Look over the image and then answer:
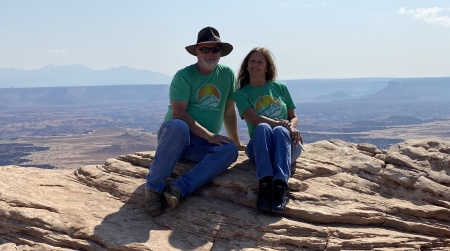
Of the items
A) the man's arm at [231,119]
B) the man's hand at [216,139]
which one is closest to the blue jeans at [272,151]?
the man's hand at [216,139]

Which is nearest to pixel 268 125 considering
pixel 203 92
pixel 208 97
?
pixel 208 97

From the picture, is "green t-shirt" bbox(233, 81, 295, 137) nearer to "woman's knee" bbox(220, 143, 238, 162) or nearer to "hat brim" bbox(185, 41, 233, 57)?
"woman's knee" bbox(220, 143, 238, 162)

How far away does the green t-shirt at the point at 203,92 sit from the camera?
29.6 ft

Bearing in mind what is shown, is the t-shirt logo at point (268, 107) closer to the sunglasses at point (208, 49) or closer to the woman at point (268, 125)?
the woman at point (268, 125)

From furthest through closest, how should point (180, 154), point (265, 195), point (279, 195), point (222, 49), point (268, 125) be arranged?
point (222, 49), point (180, 154), point (268, 125), point (265, 195), point (279, 195)

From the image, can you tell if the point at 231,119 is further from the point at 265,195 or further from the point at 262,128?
the point at 265,195

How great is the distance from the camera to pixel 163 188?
8250 mm

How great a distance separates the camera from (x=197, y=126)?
8.65 meters

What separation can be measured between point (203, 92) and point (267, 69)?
4.83 feet

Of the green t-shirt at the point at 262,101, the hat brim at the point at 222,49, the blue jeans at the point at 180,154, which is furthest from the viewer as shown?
the hat brim at the point at 222,49

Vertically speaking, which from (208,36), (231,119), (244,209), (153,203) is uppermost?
(208,36)

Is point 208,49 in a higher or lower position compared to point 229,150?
higher

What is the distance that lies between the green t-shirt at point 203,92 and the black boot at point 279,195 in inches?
82.3

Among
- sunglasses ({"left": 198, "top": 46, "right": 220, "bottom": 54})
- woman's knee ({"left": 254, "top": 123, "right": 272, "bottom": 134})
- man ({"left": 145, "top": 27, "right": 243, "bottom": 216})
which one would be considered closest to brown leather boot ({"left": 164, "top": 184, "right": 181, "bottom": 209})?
man ({"left": 145, "top": 27, "right": 243, "bottom": 216})
